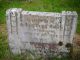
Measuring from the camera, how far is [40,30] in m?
7.73

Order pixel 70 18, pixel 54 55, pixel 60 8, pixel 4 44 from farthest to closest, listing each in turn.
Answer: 1. pixel 60 8
2. pixel 4 44
3. pixel 54 55
4. pixel 70 18

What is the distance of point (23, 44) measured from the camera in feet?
26.2

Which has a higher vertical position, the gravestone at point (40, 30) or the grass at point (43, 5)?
the grass at point (43, 5)

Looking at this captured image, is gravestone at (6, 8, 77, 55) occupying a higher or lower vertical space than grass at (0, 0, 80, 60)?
lower

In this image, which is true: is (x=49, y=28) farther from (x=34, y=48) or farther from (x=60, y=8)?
(x=60, y=8)

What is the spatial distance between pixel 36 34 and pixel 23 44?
1.98ft

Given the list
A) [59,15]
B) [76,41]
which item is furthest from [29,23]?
[76,41]

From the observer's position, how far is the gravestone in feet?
24.8

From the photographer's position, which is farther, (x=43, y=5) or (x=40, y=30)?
(x=43, y=5)

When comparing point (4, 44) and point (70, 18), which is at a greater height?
point (70, 18)

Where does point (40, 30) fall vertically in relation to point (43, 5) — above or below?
below

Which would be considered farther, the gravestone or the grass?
the grass

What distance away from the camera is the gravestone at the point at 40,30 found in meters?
7.55

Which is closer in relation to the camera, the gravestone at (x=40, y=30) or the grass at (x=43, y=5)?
the gravestone at (x=40, y=30)
